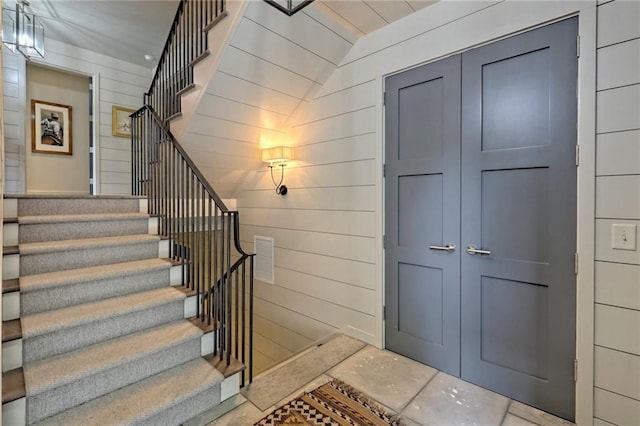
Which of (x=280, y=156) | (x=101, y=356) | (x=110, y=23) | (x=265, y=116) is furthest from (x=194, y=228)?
(x=110, y=23)

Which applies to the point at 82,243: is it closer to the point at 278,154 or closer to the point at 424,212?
the point at 278,154

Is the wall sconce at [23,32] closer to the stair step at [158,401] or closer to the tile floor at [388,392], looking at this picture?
the stair step at [158,401]

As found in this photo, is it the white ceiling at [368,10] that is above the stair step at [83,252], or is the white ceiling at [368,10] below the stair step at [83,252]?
above

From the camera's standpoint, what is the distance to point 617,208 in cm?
167

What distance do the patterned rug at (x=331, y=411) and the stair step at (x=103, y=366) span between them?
0.71 metres

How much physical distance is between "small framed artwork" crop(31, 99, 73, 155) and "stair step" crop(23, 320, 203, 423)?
3.47m

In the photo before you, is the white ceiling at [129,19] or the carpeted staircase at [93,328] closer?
the carpeted staircase at [93,328]

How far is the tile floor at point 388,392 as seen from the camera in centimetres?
185

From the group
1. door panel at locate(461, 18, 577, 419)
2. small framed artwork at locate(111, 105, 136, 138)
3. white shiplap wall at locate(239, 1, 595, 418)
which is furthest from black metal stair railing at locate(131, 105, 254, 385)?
door panel at locate(461, 18, 577, 419)

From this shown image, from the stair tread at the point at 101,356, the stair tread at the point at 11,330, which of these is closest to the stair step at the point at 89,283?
the stair tread at the point at 11,330

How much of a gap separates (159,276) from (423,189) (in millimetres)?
2205

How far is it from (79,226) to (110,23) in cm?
270

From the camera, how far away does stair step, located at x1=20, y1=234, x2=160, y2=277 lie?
205 cm

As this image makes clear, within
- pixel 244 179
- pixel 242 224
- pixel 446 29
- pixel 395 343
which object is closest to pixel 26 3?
pixel 244 179
